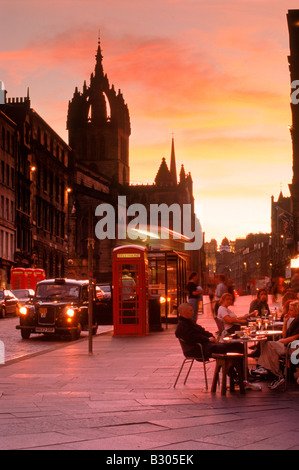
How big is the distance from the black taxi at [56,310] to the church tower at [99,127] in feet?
365

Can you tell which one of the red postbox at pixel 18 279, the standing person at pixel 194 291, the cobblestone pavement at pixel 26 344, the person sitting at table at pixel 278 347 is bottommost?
the cobblestone pavement at pixel 26 344

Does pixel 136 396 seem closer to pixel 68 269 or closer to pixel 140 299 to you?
pixel 140 299

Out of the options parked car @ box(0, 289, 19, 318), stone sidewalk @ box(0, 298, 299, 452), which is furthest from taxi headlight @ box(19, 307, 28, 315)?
parked car @ box(0, 289, 19, 318)

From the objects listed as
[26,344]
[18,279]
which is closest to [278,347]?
[26,344]

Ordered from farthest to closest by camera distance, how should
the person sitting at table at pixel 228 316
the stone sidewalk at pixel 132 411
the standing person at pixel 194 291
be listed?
1. the standing person at pixel 194 291
2. the person sitting at table at pixel 228 316
3. the stone sidewalk at pixel 132 411

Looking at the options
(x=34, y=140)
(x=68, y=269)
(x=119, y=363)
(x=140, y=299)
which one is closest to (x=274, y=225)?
(x=68, y=269)

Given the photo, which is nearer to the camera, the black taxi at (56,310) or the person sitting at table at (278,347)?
the person sitting at table at (278,347)

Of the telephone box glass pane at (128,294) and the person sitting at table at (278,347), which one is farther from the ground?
the telephone box glass pane at (128,294)

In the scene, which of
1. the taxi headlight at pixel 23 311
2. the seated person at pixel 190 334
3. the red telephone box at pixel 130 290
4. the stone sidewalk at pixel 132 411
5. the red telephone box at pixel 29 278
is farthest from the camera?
the red telephone box at pixel 29 278

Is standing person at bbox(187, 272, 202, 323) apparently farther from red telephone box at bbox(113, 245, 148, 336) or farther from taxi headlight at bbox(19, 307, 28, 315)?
taxi headlight at bbox(19, 307, 28, 315)

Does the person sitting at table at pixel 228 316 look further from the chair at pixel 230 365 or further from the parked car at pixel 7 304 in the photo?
the parked car at pixel 7 304

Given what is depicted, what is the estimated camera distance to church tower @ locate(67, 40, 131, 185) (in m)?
137

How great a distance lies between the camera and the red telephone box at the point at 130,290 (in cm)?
2509

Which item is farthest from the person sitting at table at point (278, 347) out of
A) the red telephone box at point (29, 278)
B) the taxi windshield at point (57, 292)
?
the red telephone box at point (29, 278)
